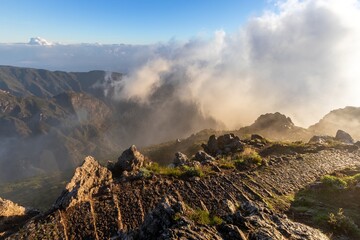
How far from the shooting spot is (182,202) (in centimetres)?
1405

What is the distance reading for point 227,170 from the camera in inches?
1061

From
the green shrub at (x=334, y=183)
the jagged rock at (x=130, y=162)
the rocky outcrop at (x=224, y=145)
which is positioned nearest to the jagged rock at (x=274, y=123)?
the rocky outcrop at (x=224, y=145)

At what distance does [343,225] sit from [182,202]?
9.80 meters

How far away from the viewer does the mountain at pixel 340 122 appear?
9731 cm

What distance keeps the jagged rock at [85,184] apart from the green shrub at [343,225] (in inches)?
530

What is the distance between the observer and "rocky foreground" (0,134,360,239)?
40.9 ft

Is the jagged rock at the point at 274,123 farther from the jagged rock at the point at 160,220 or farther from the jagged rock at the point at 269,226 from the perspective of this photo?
the jagged rock at the point at 160,220

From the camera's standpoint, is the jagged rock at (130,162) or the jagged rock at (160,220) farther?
the jagged rock at (130,162)

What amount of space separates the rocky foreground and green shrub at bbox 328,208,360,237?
3527 mm

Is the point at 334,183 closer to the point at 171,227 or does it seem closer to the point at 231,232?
the point at 231,232

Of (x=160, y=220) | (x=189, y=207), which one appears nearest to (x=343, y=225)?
(x=189, y=207)

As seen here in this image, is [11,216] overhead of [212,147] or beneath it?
beneath

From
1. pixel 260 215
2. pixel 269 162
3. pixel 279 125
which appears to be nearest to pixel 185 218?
pixel 260 215

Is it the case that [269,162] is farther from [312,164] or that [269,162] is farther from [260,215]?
[260,215]
